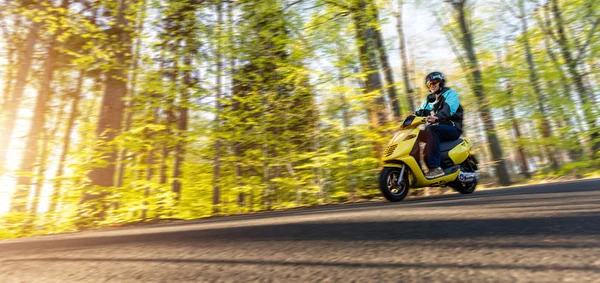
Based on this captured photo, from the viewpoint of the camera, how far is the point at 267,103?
26.8ft

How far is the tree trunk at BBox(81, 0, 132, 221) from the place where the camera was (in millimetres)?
7137

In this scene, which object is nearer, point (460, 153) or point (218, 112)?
point (460, 153)

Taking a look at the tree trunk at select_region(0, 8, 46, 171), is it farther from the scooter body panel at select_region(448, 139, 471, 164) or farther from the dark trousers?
the scooter body panel at select_region(448, 139, 471, 164)

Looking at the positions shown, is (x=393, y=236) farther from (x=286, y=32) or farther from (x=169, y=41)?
(x=169, y=41)

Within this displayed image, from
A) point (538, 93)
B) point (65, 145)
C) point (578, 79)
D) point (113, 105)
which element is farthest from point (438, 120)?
point (578, 79)

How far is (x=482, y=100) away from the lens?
1052 centimetres

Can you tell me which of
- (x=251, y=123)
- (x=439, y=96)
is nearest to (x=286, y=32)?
(x=251, y=123)

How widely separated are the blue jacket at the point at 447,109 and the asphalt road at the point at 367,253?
2.76m

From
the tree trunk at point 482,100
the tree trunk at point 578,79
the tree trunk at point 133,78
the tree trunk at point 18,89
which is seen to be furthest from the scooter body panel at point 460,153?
the tree trunk at point 578,79

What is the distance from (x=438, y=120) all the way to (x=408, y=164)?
2.69 feet

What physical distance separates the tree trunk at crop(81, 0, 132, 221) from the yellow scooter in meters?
5.13

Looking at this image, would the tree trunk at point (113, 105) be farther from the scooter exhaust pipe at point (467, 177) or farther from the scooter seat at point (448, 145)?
the scooter exhaust pipe at point (467, 177)

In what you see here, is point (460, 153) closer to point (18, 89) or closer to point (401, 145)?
point (401, 145)

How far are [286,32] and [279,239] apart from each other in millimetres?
6488
